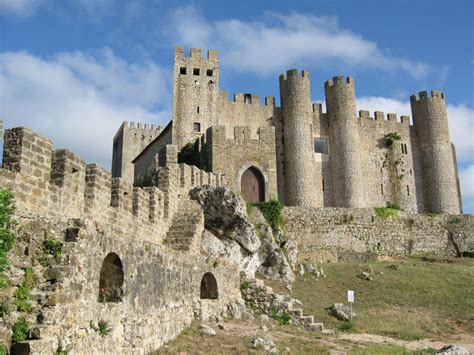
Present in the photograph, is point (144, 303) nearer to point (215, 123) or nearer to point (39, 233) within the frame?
point (39, 233)

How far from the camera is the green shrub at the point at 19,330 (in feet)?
23.0

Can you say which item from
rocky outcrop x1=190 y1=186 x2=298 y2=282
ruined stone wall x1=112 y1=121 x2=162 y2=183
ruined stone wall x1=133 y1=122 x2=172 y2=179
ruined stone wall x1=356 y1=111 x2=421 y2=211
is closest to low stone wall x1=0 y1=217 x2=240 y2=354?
rocky outcrop x1=190 y1=186 x2=298 y2=282

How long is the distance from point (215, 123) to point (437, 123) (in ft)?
69.2

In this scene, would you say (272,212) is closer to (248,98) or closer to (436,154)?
(248,98)

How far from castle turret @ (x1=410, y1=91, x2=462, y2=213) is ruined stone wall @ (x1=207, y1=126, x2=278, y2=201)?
1706 centimetres

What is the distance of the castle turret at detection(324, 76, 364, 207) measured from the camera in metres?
38.5

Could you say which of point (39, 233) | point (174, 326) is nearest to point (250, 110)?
point (174, 326)

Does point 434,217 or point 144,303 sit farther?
point 434,217

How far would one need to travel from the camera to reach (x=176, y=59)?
122 ft

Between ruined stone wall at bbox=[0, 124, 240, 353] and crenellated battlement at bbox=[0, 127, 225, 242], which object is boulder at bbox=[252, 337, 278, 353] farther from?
crenellated battlement at bbox=[0, 127, 225, 242]

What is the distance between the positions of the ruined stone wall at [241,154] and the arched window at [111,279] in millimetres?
21896

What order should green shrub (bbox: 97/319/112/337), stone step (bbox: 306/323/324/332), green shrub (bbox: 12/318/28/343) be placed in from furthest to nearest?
stone step (bbox: 306/323/324/332), green shrub (bbox: 97/319/112/337), green shrub (bbox: 12/318/28/343)

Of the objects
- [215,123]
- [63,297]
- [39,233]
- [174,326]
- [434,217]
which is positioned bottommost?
[174,326]

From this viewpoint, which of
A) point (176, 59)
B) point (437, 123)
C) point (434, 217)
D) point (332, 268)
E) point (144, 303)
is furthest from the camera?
point (437, 123)
